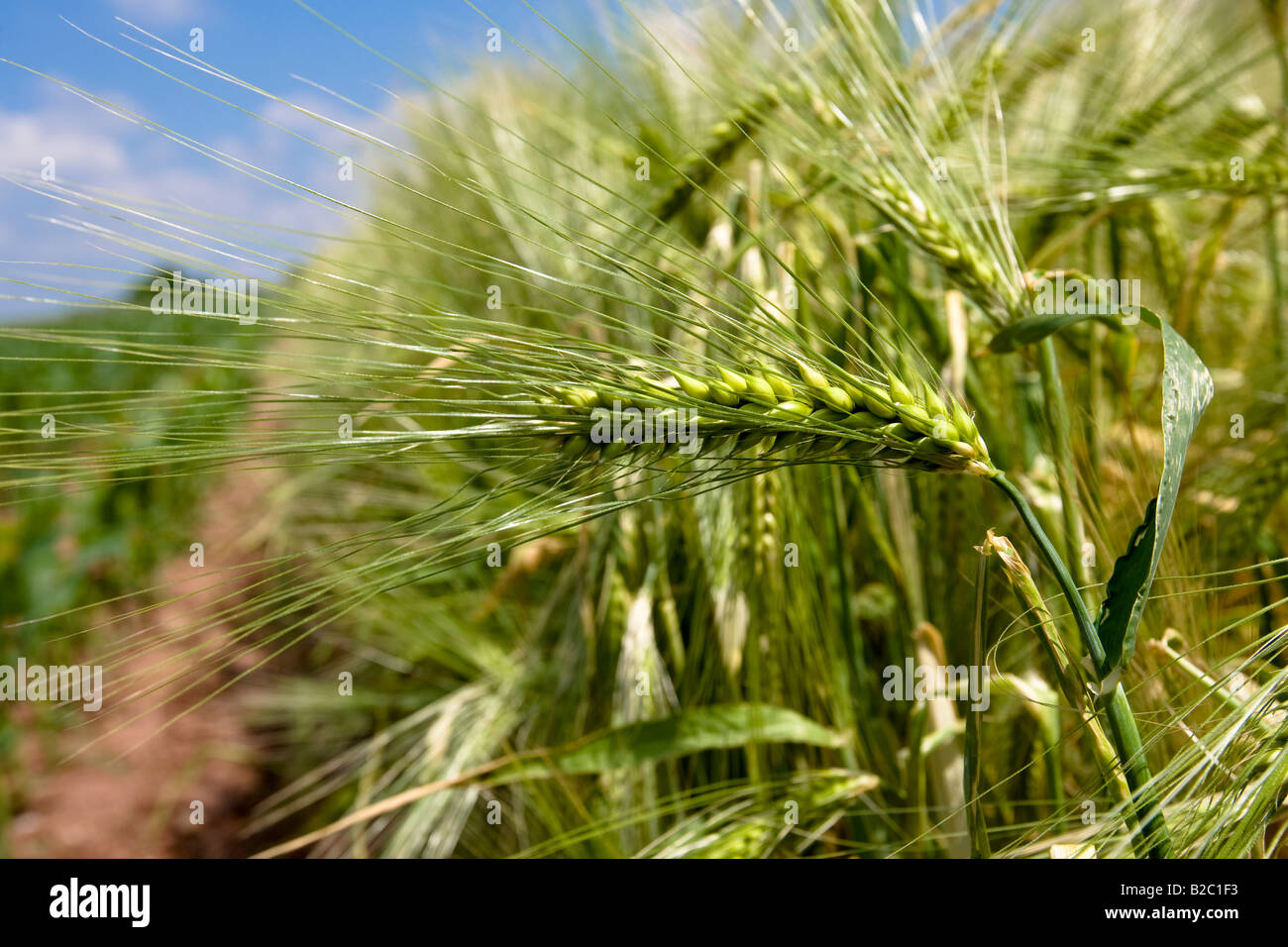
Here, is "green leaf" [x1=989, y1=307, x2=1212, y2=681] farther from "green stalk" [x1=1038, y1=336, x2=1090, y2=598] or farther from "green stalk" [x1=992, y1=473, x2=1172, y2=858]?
"green stalk" [x1=1038, y1=336, x2=1090, y2=598]

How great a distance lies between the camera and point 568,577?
4.93ft

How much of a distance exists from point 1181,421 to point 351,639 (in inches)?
96.4

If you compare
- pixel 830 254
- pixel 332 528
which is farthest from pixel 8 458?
pixel 332 528

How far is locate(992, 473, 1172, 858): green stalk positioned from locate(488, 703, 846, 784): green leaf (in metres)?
0.42

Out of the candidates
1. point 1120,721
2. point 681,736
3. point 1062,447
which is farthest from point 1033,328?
point 681,736

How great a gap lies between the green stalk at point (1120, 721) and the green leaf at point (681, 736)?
418 mm

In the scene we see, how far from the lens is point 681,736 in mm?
1037

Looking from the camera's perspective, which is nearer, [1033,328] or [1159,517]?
[1159,517]

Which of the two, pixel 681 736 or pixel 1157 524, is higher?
pixel 1157 524

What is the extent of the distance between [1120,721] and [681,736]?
0.54m

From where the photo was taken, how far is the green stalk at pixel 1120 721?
24.4 inches

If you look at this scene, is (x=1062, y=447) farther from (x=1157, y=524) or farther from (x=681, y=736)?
(x=681, y=736)

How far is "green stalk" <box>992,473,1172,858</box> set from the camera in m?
0.62
